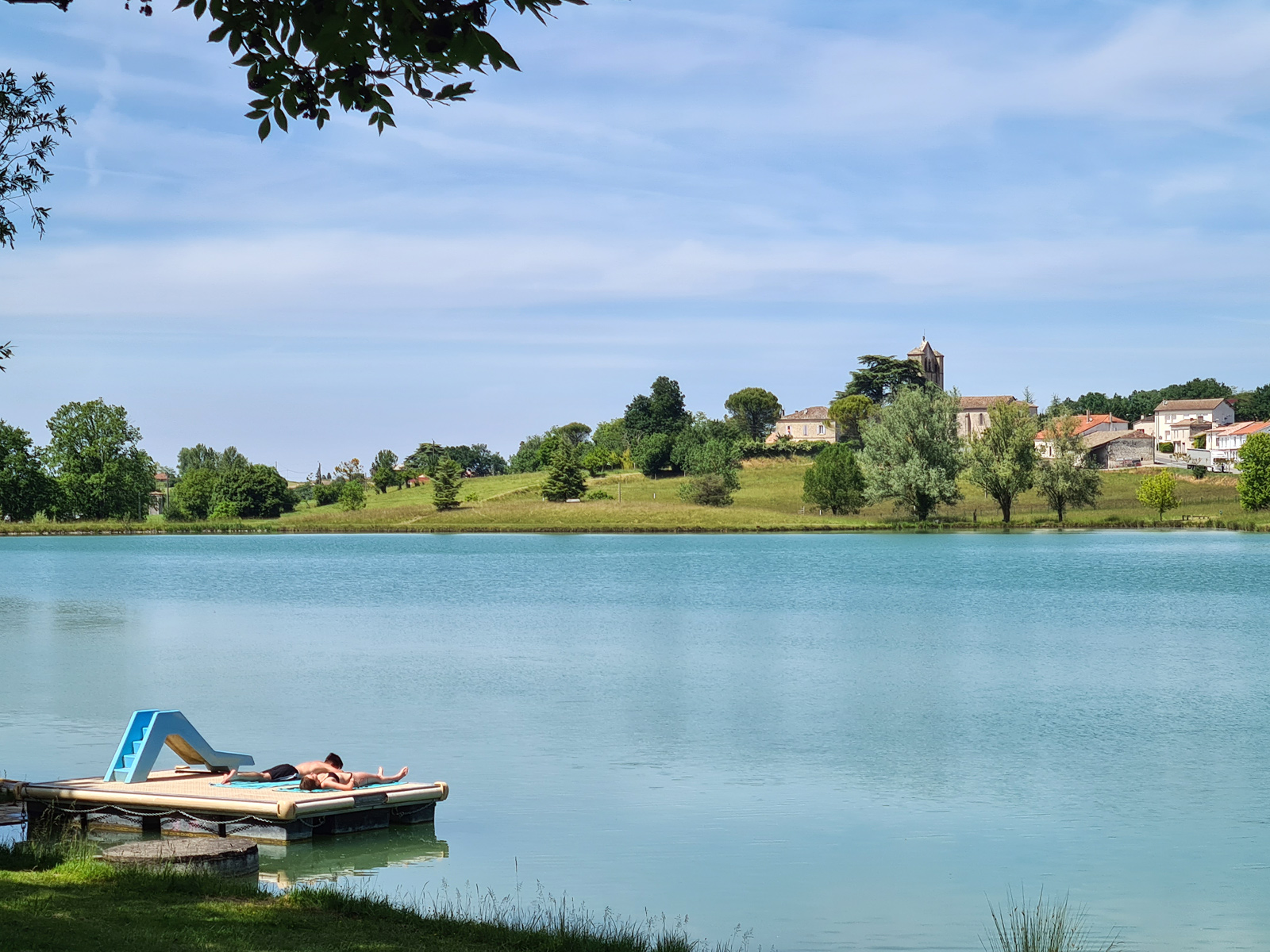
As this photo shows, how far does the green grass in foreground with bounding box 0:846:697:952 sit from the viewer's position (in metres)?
7.62

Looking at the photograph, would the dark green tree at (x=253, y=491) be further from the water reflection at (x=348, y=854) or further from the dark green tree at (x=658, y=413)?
the water reflection at (x=348, y=854)

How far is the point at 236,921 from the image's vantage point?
829 centimetres

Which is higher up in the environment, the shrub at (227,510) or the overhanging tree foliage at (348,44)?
the overhanging tree foliage at (348,44)

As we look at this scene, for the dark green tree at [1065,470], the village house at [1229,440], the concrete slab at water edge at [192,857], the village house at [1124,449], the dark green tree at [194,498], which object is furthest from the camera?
the village house at [1124,449]

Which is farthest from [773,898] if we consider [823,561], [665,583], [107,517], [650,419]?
[650,419]

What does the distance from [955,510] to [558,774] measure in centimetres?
8382

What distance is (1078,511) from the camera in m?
93.7

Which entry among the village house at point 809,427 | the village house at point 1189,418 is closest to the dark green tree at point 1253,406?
the village house at point 1189,418

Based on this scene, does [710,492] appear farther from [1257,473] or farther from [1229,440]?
[1229,440]

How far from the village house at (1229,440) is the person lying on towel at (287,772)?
140 m

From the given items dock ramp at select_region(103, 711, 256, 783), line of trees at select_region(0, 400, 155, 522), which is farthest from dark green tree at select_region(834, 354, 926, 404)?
dock ramp at select_region(103, 711, 256, 783)

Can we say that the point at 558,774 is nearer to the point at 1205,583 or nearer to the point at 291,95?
the point at 291,95

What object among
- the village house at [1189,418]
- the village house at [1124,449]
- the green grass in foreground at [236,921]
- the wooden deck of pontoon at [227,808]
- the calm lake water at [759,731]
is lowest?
the calm lake water at [759,731]

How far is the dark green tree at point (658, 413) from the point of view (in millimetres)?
150375
